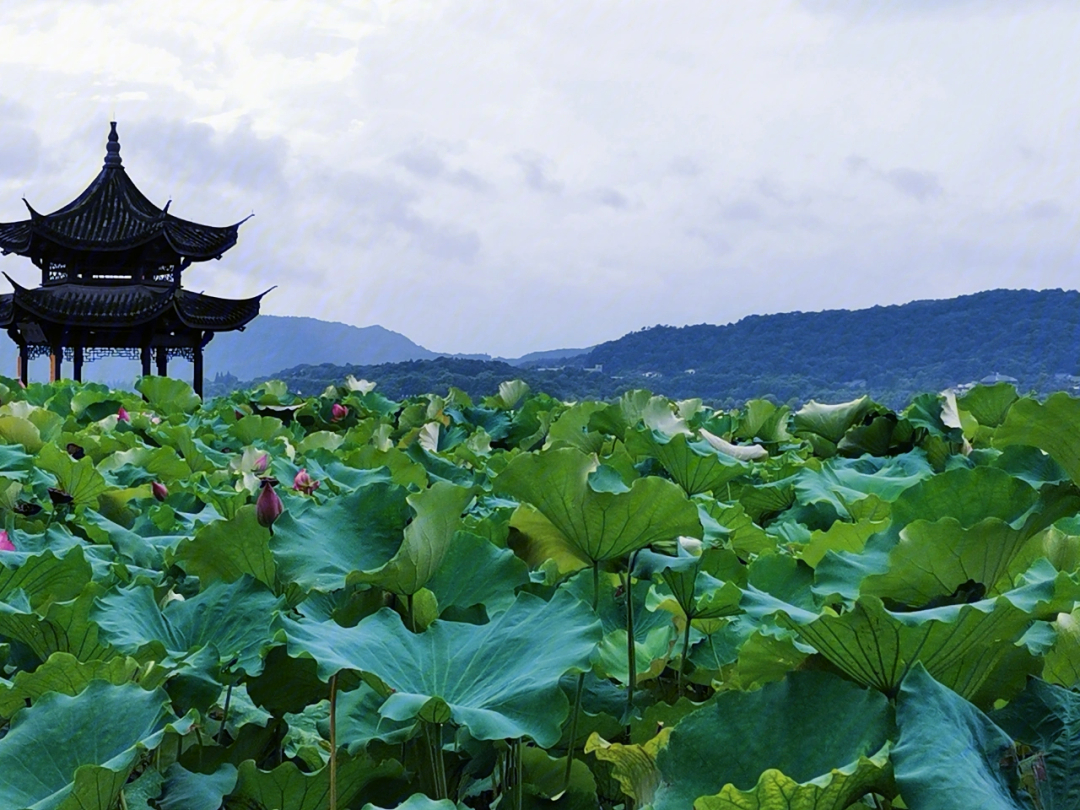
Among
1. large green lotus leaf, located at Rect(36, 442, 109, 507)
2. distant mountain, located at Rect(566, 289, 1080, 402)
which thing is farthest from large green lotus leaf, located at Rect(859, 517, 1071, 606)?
distant mountain, located at Rect(566, 289, 1080, 402)

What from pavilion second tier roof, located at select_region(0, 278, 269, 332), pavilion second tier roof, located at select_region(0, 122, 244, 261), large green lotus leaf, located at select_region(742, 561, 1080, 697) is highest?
pavilion second tier roof, located at select_region(0, 122, 244, 261)

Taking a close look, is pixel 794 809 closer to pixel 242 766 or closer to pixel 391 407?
pixel 242 766

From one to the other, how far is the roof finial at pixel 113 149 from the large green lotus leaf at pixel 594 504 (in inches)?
937

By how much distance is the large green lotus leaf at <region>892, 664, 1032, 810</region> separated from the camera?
40cm

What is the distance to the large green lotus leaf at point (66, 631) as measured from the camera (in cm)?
73

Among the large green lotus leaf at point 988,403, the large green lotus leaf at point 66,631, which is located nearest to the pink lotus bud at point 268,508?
the large green lotus leaf at point 66,631

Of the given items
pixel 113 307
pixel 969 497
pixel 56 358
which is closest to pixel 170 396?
pixel 969 497

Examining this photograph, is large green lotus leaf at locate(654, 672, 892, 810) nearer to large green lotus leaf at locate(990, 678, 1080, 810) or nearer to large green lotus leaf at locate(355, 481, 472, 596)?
large green lotus leaf at locate(990, 678, 1080, 810)

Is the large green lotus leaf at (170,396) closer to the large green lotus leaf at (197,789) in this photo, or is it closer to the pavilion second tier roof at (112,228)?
the large green lotus leaf at (197,789)

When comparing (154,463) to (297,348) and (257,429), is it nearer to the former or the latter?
(257,429)

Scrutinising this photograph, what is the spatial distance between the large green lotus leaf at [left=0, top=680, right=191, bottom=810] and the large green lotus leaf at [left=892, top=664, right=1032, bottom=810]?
0.38 metres

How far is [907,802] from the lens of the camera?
41cm

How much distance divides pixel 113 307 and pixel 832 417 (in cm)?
1939

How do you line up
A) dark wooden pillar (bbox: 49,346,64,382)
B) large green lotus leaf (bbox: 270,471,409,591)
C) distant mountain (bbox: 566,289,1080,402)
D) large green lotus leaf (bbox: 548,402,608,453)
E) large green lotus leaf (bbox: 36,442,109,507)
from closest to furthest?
large green lotus leaf (bbox: 270,471,409,591) → large green lotus leaf (bbox: 36,442,109,507) → large green lotus leaf (bbox: 548,402,608,453) → dark wooden pillar (bbox: 49,346,64,382) → distant mountain (bbox: 566,289,1080,402)
